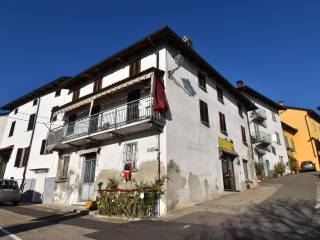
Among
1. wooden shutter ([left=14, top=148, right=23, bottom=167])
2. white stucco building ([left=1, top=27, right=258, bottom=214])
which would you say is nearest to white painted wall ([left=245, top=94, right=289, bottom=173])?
white stucco building ([left=1, top=27, right=258, bottom=214])

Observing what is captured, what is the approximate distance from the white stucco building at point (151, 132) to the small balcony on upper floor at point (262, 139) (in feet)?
15.7

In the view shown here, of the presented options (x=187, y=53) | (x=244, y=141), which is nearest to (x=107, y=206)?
(x=187, y=53)

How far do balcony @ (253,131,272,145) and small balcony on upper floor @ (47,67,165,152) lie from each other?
1624 centimetres

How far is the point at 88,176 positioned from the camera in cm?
1398

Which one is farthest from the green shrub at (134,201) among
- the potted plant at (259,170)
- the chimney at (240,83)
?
the chimney at (240,83)

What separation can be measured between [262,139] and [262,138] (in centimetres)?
34

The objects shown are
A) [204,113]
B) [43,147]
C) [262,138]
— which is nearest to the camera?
[204,113]

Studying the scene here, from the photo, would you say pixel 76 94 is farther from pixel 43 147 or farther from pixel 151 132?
pixel 151 132

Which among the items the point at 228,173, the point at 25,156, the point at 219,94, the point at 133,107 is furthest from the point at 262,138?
the point at 25,156

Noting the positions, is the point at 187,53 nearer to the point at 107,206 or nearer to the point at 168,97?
the point at 168,97

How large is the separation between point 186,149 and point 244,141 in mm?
9671

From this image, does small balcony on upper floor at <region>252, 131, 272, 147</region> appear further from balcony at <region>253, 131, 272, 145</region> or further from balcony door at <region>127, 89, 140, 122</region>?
balcony door at <region>127, 89, 140, 122</region>

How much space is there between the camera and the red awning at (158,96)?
1065cm

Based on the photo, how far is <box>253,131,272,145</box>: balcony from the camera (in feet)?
79.0
